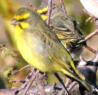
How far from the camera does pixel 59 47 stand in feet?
9.61

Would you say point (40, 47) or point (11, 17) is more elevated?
point (40, 47)

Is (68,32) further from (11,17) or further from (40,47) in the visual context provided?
(11,17)

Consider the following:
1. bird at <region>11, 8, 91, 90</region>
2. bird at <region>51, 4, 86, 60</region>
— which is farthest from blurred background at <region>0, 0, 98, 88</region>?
bird at <region>11, 8, 91, 90</region>

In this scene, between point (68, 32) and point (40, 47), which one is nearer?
point (40, 47)

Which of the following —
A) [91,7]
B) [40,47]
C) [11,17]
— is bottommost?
[11,17]

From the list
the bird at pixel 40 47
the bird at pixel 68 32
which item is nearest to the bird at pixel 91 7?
the bird at pixel 68 32

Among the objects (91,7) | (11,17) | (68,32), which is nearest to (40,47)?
(68,32)

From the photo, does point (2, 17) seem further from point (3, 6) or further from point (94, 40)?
point (94, 40)

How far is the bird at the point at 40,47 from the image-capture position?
2865mm

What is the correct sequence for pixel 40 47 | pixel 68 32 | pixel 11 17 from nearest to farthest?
pixel 40 47
pixel 68 32
pixel 11 17

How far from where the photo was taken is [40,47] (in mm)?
2887

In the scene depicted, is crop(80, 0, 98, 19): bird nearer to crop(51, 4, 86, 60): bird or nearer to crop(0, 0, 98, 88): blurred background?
crop(51, 4, 86, 60): bird

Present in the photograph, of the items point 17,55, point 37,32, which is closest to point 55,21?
point 17,55

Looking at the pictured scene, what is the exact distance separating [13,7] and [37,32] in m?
1.99
